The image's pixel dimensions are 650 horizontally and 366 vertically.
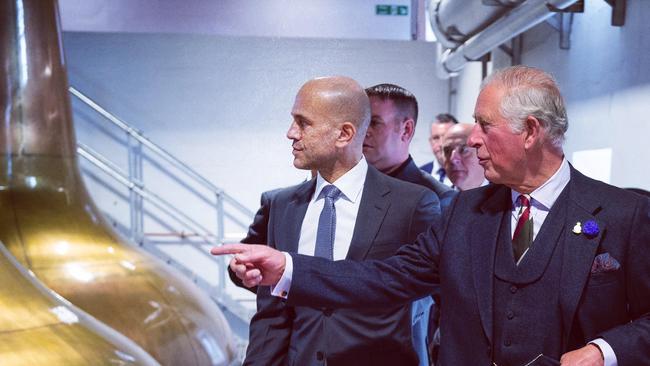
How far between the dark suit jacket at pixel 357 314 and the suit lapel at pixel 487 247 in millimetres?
224

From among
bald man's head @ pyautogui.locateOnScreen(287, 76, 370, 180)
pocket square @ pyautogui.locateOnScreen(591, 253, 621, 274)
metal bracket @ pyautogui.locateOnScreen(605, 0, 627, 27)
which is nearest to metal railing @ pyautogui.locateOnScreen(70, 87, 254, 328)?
metal bracket @ pyautogui.locateOnScreen(605, 0, 627, 27)

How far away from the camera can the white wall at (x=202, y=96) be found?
4.21m

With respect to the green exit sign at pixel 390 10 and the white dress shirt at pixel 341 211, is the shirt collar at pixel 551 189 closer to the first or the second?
the white dress shirt at pixel 341 211

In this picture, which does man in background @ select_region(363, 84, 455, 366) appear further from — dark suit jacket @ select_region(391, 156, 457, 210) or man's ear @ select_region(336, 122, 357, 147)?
man's ear @ select_region(336, 122, 357, 147)

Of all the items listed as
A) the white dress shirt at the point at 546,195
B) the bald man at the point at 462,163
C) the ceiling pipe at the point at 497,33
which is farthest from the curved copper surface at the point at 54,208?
the white dress shirt at the point at 546,195

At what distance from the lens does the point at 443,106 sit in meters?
4.60

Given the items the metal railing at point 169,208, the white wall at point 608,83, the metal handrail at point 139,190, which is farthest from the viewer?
the metal railing at point 169,208

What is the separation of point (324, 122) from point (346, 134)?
0.07 metres

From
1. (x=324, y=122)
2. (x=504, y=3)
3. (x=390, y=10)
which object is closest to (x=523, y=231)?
(x=324, y=122)

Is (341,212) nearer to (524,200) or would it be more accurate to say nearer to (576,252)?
(524,200)

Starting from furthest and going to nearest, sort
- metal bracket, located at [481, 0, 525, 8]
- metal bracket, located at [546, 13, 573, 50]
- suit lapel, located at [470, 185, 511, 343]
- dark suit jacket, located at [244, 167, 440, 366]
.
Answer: metal bracket, located at [546, 13, 573, 50] < metal bracket, located at [481, 0, 525, 8] < dark suit jacket, located at [244, 167, 440, 366] < suit lapel, located at [470, 185, 511, 343]

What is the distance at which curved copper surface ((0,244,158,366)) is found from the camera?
1.37 m

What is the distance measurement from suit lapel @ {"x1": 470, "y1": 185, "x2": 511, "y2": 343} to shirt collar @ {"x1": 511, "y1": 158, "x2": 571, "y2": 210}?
76 millimetres

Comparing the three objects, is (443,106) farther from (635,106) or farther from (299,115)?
(299,115)
